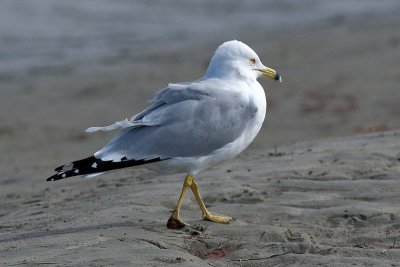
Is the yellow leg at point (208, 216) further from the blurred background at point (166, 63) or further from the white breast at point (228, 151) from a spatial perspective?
the blurred background at point (166, 63)

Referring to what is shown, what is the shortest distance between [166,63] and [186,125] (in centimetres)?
985

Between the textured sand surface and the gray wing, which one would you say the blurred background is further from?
the gray wing

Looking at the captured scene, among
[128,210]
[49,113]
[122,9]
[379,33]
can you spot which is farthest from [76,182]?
[122,9]

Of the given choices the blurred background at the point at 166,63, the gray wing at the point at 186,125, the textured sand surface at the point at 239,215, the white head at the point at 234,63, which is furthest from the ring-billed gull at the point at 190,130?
the blurred background at the point at 166,63

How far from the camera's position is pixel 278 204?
6.12m

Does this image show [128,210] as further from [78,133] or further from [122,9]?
[122,9]

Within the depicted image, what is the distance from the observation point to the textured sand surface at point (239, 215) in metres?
4.89

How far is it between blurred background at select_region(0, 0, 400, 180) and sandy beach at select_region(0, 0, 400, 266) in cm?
4

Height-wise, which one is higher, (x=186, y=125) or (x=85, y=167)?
(x=186, y=125)

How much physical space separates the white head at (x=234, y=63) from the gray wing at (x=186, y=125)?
30 cm

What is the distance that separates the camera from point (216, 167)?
7539 millimetres

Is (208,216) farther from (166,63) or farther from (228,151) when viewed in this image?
(166,63)

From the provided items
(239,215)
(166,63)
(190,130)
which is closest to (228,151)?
(190,130)

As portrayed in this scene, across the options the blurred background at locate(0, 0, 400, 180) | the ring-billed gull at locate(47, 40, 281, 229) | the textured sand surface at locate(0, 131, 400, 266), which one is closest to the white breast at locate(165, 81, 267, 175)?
the ring-billed gull at locate(47, 40, 281, 229)
